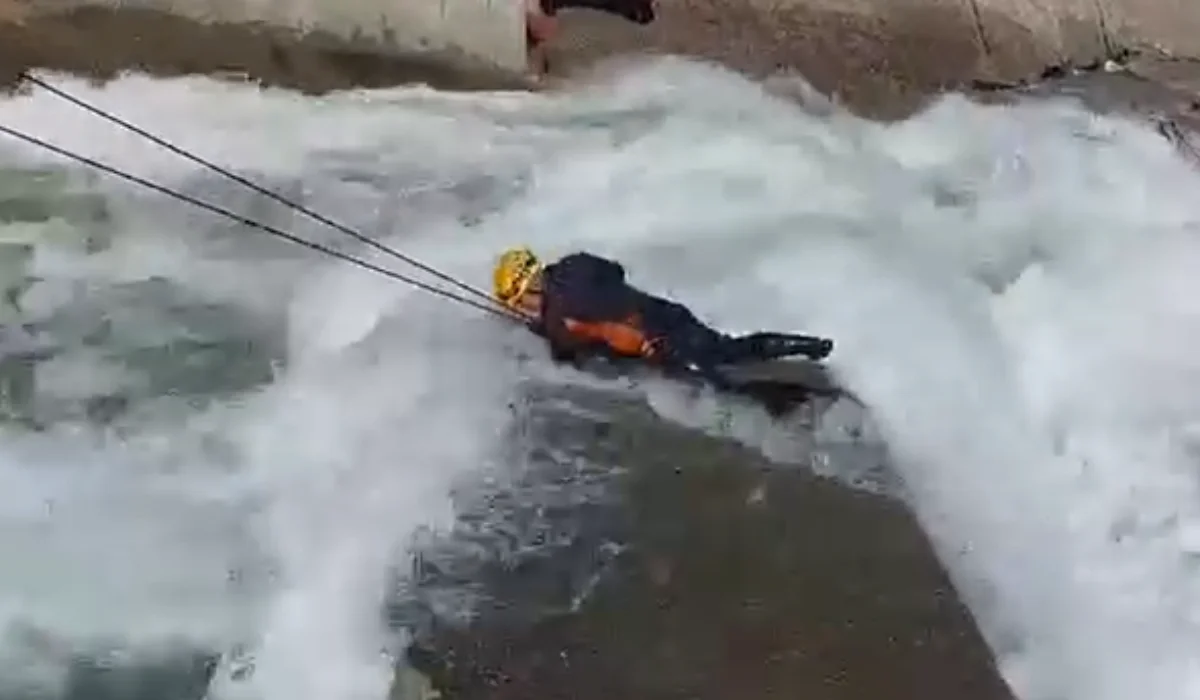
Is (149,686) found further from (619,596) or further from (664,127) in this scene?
(664,127)

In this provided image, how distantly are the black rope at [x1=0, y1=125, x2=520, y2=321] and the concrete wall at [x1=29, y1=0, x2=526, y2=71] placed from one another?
61 centimetres

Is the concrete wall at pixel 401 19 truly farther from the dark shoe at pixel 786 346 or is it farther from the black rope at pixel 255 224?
the dark shoe at pixel 786 346

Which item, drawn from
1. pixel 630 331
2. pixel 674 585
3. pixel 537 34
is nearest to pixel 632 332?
pixel 630 331

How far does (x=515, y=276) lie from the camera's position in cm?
337

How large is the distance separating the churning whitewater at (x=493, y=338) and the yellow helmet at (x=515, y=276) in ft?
0.21

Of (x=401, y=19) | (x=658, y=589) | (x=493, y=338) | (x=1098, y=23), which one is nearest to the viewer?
(x=658, y=589)

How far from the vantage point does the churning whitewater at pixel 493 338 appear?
2.74 metres

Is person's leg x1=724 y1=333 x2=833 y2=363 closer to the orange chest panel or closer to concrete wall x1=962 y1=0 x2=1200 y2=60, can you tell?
the orange chest panel

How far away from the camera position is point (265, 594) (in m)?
2.69

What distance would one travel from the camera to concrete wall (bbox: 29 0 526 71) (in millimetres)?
4430

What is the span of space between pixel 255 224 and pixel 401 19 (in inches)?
34.6

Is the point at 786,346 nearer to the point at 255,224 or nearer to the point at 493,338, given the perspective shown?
the point at 493,338

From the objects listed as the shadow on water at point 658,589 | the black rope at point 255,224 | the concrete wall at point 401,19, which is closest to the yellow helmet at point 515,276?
the black rope at point 255,224

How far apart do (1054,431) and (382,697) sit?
4.59 feet
